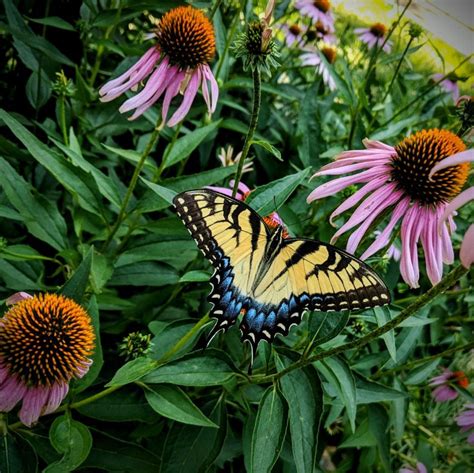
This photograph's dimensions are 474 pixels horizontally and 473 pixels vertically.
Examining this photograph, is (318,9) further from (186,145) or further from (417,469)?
(417,469)

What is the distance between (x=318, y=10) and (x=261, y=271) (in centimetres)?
184

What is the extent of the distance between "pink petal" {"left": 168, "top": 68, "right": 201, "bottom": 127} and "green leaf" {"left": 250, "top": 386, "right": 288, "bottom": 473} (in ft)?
1.88

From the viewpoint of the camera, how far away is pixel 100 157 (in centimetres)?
174

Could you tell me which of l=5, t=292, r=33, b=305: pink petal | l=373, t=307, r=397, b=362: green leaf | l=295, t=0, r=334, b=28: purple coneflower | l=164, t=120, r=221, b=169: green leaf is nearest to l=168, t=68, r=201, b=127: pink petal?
l=164, t=120, r=221, b=169: green leaf

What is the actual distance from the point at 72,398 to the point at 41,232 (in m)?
0.38

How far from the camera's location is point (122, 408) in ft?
3.60

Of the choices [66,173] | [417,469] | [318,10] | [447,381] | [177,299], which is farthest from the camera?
[318,10]

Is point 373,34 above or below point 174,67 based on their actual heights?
above

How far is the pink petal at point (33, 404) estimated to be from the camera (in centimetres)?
94

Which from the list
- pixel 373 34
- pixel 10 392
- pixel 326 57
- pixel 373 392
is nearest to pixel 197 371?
pixel 10 392

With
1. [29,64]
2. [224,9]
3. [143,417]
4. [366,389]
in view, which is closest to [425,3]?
[224,9]

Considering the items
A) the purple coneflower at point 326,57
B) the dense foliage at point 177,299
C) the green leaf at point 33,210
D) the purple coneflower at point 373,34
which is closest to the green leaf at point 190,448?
the dense foliage at point 177,299

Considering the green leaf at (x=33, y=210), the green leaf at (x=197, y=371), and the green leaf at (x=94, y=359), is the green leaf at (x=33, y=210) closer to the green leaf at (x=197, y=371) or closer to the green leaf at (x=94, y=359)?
the green leaf at (x=94, y=359)

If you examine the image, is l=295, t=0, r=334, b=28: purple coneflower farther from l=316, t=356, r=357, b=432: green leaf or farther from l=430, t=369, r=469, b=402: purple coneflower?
l=316, t=356, r=357, b=432: green leaf
